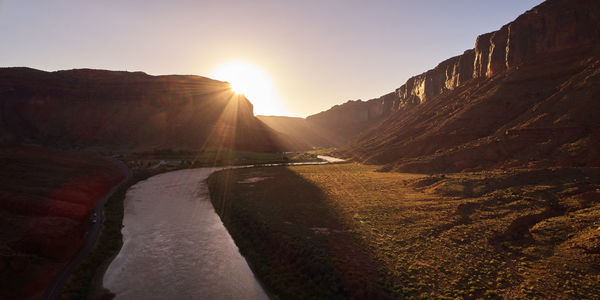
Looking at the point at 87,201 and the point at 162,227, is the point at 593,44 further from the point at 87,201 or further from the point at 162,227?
the point at 87,201

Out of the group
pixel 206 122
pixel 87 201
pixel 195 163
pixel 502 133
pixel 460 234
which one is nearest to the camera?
pixel 460 234

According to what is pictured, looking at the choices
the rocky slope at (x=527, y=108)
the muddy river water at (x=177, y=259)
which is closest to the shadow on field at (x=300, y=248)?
the muddy river water at (x=177, y=259)

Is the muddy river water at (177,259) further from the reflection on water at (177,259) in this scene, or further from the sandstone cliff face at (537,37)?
the sandstone cliff face at (537,37)

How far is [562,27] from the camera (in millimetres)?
54156

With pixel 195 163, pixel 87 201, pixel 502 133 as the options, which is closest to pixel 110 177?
pixel 87 201

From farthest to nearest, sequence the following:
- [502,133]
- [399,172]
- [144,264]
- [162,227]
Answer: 1. [399,172]
2. [502,133]
3. [162,227]
4. [144,264]

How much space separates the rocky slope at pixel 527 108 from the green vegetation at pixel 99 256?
142ft

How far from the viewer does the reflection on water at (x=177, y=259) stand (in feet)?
45.9

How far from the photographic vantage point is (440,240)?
17.4 metres

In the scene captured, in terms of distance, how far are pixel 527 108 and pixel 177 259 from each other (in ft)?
188

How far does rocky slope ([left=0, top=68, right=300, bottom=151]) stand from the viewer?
97.6 metres

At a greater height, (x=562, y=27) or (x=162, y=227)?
(x=562, y=27)

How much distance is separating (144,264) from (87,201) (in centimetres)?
1958

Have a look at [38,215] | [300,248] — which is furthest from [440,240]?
[38,215]
